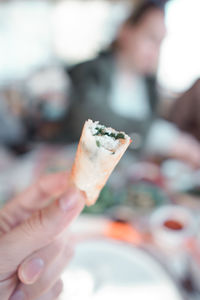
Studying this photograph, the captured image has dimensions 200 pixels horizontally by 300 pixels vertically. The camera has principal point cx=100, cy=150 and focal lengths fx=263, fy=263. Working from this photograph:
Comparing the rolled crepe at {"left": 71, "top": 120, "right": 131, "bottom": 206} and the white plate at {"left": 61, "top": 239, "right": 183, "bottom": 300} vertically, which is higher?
the rolled crepe at {"left": 71, "top": 120, "right": 131, "bottom": 206}

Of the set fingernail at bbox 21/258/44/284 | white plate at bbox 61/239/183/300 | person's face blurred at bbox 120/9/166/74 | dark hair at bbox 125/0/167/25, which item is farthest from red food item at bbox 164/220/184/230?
dark hair at bbox 125/0/167/25

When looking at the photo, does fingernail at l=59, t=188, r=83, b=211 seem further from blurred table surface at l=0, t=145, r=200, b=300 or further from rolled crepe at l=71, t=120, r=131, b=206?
blurred table surface at l=0, t=145, r=200, b=300

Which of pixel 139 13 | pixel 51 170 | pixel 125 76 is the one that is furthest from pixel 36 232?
pixel 139 13

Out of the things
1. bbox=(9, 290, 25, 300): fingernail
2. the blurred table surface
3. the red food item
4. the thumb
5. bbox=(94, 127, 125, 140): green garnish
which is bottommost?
the blurred table surface

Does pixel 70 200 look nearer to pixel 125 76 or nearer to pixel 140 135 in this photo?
pixel 140 135

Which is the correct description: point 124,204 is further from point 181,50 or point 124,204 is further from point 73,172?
point 181,50

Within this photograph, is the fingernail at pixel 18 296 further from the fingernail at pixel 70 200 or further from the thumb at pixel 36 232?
the fingernail at pixel 70 200

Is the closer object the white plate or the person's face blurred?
the white plate

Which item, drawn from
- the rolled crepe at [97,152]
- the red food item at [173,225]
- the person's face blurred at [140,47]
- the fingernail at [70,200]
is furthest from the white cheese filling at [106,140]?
the person's face blurred at [140,47]
